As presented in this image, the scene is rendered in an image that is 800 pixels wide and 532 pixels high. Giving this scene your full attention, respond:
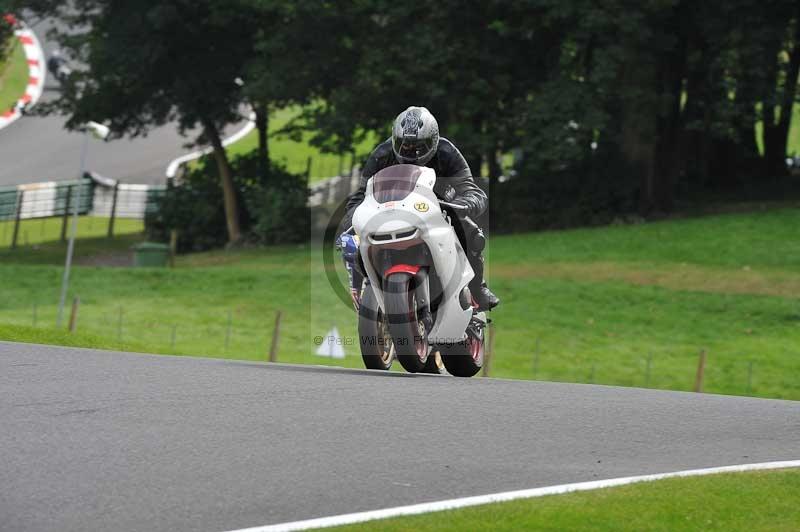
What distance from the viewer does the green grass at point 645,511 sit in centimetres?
684

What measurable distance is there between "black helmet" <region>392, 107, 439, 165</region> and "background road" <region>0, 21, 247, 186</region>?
46958mm

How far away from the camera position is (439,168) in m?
12.4

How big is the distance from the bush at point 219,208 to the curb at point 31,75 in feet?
31.8

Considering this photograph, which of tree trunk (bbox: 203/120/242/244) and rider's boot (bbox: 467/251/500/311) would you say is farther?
tree trunk (bbox: 203/120/242/244)

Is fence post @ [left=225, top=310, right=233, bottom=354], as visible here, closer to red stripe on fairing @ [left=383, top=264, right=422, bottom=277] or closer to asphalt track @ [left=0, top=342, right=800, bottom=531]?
red stripe on fairing @ [left=383, top=264, right=422, bottom=277]

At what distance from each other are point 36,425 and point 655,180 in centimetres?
3768

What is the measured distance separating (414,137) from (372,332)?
63.7 inches

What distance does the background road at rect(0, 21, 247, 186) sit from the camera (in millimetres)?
58812

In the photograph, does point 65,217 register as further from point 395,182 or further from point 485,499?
point 485,499

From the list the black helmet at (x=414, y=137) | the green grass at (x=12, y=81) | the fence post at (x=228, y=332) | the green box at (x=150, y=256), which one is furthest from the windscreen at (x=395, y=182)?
the green grass at (x=12, y=81)

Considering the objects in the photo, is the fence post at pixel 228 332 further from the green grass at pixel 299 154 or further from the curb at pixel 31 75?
the green grass at pixel 299 154

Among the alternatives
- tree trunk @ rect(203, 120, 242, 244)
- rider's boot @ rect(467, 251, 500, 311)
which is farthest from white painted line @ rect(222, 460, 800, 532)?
tree trunk @ rect(203, 120, 242, 244)

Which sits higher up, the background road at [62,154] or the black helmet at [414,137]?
the background road at [62,154]

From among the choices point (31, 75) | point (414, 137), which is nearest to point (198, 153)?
point (31, 75)
